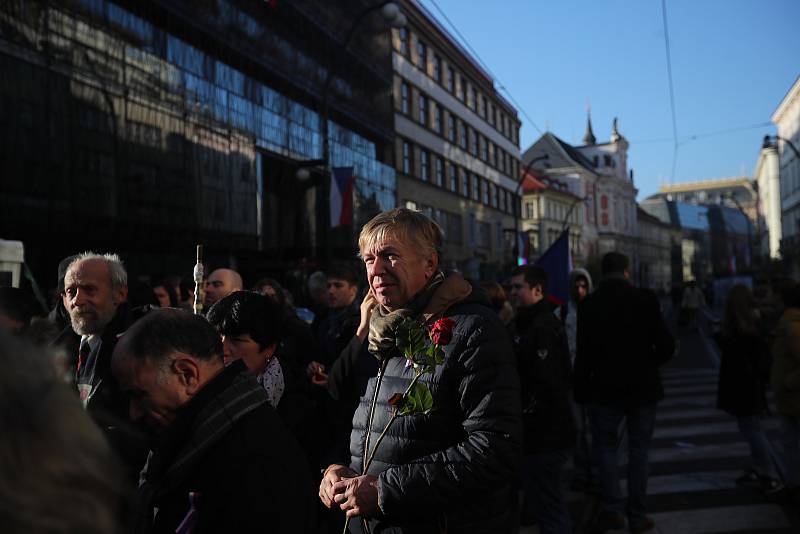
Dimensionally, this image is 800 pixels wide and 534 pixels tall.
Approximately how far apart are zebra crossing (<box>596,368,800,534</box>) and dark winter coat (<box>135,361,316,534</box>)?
4.12m

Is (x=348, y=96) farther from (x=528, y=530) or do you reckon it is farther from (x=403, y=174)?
(x=528, y=530)

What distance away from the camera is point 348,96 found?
2925cm

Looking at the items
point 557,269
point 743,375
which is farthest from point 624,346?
point 557,269

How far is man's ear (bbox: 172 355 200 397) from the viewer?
196 centimetres

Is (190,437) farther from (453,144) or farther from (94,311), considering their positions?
(453,144)

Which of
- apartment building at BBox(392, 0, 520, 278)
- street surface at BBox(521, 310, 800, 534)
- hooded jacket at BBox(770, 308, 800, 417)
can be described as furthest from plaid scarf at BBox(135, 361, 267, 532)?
apartment building at BBox(392, 0, 520, 278)

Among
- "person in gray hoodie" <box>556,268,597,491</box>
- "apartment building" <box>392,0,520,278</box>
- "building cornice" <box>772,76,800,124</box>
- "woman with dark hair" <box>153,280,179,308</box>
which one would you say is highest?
"building cornice" <box>772,76,800,124</box>

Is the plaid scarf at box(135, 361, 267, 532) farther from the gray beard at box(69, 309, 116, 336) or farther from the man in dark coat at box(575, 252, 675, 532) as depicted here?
the man in dark coat at box(575, 252, 675, 532)

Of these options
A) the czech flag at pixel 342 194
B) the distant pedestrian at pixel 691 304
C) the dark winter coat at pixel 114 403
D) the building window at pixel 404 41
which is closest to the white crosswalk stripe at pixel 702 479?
the dark winter coat at pixel 114 403

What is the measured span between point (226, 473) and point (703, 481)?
18.7 ft

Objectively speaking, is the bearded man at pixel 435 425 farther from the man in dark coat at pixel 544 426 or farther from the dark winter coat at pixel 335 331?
the man in dark coat at pixel 544 426

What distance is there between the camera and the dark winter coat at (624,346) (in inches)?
198

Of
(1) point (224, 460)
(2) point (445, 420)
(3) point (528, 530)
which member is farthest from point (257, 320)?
(3) point (528, 530)

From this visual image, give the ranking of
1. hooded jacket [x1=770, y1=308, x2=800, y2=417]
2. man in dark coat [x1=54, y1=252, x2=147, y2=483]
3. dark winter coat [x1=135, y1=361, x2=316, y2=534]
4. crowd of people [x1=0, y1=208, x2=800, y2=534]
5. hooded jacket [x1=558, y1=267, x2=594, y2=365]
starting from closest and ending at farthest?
1. crowd of people [x1=0, y1=208, x2=800, y2=534]
2. dark winter coat [x1=135, y1=361, x2=316, y2=534]
3. man in dark coat [x1=54, y1=252, x2=147, y2=483]
4. hooded jacket [x1=770, y1=308, x2=800, y2=417]
5. hooded jacket [x1=558, y1=267, x2=594, y2=365]
